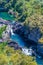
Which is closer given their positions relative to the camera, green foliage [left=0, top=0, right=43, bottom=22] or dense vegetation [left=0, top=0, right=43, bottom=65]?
dense vegetation [left=0, top=0, right=43, bottom=65]

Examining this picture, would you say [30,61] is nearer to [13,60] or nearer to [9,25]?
[13,60]

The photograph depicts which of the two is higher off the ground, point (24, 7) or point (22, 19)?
point (24, 7)

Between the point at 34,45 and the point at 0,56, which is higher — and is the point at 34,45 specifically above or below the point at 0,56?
below

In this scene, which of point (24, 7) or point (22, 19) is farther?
point (24, 7)

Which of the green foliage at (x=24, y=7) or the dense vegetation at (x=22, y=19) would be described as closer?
the dense vegetation at (x=22, y=19)

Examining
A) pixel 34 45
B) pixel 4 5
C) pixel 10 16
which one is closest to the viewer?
pixel 34 45

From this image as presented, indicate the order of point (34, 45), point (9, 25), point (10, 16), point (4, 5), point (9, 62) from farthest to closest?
point (4, 5)
point (10, 16)
point (9, 25)
point (34, 45)
point (9, 62)

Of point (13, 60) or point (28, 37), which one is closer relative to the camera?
point (13, 60)

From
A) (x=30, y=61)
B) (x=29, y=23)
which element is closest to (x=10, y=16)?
(x=29, y=23)

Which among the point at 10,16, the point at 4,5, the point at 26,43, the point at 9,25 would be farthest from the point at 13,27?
the point at 4,5
